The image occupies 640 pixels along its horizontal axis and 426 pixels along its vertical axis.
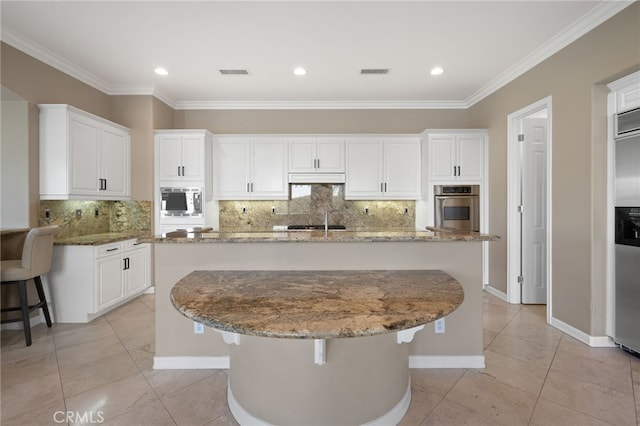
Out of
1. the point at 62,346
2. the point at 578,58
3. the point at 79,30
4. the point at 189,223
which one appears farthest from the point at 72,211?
the point at 578,58

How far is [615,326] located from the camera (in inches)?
100

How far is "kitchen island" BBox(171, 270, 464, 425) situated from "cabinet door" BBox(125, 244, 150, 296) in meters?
2.54

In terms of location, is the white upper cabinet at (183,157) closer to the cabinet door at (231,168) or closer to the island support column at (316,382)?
the cabinet door at (231,168)

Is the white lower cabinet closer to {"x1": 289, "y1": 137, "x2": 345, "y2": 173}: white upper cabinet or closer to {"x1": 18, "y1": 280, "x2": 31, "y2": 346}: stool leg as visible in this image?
{"x1": 18, "y1": 280, "x2": 31, "y2": 346}: stool leg

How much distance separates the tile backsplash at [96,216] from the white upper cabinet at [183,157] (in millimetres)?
522

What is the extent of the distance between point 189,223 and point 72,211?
1335mm

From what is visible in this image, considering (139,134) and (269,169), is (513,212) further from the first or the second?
(139,134)

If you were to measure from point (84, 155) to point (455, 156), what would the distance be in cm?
484

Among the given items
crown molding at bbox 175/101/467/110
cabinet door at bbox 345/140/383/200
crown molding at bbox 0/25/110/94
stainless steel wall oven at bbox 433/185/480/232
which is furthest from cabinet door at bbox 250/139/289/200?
stainless steel wall oven at bbox 433/185/480/232

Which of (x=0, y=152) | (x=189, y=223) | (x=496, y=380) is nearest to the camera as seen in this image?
(x=496, y=380)

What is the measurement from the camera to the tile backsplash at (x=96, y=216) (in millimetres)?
3432

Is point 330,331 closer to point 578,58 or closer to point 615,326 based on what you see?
point 615,326

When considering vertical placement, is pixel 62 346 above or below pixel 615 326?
below

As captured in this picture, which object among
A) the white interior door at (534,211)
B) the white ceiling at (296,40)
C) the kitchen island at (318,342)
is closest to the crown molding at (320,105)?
the white ceiling at (296,40)
